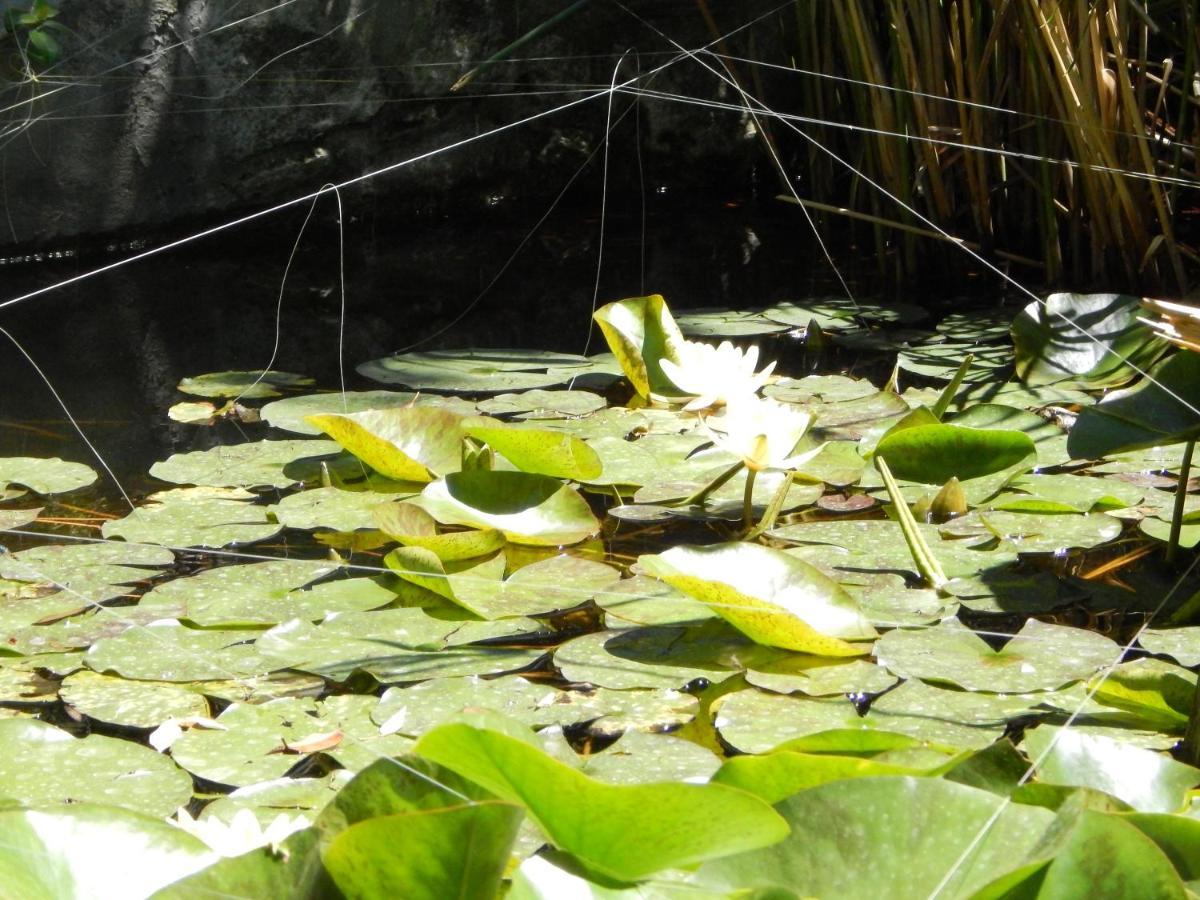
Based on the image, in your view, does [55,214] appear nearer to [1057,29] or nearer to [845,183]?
[845,183]

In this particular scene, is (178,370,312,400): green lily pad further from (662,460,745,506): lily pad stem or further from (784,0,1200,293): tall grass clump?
(784,0,1200,293): tall grass clump

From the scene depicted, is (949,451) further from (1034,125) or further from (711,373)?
(1034,125)

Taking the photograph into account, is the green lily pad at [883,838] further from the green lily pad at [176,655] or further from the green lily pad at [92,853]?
the green lily pad at [176,655]

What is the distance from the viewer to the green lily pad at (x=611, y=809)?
56 centimetres

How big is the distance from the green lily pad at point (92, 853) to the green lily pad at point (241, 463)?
89 centimetres

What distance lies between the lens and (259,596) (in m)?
1.18

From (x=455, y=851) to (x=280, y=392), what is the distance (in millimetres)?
1507

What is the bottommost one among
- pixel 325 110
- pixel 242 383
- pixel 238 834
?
pixel 242 383

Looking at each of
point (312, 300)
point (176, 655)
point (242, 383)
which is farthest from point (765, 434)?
point (312, 300)

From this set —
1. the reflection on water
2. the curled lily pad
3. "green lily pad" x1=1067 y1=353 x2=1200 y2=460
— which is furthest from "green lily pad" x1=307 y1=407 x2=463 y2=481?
"green lily pad" x1=1067 y1=353 x2=1200 y2=460

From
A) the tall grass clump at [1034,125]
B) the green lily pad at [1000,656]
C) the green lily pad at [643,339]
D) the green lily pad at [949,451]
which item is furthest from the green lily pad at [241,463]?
the tall grass clump at [1034,125]

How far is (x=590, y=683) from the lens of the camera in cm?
102

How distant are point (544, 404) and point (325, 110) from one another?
181 cm

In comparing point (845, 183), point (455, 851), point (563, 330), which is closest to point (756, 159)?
point (845, 183)
